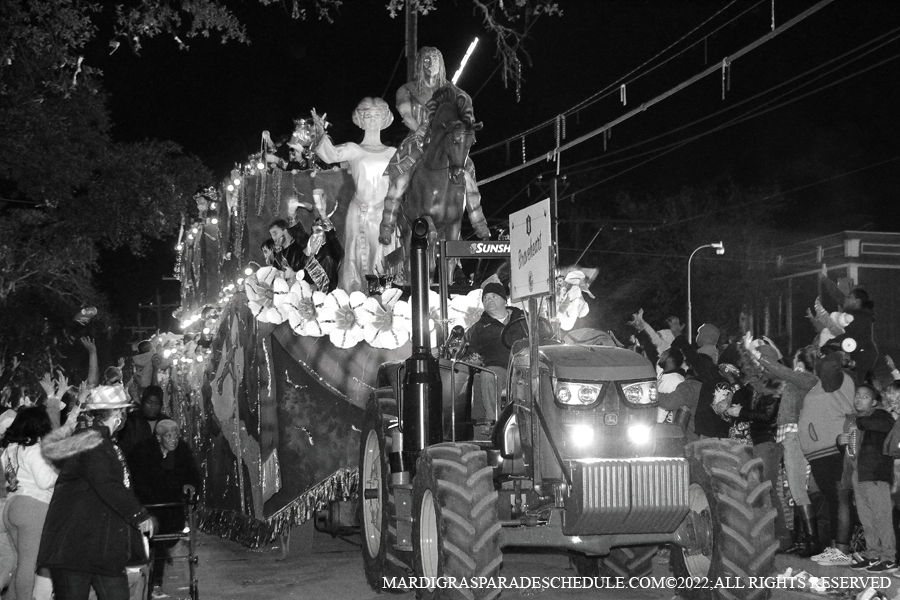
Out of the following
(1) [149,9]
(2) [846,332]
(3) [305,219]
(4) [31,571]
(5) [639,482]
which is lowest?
(4) [31,571]

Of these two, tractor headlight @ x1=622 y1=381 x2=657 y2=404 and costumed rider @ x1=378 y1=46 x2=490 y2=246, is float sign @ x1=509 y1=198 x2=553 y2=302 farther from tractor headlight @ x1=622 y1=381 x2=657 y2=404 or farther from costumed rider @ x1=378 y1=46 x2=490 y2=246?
costumed rider @ x1=378 y1=46 x2=490 y2=246

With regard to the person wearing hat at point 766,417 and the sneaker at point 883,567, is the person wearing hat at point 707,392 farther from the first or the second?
the sneaker at point 883,567

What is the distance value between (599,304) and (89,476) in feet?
125

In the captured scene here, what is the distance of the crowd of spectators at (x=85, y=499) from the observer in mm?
6672

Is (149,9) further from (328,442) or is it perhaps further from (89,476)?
(89,476)

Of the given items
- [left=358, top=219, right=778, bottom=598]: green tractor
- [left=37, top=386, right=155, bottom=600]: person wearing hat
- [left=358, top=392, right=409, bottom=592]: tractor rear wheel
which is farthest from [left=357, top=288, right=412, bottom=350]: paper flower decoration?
[left=37, top=386, right=155, bottom=600]: person wearing hat

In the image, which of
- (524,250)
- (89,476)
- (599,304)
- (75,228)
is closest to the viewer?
(89,476)

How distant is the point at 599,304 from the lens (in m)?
43.9

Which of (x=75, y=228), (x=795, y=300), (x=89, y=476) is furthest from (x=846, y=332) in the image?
(x=795, y=300)

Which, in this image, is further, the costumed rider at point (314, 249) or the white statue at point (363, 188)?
the white statue at point (363, 188)

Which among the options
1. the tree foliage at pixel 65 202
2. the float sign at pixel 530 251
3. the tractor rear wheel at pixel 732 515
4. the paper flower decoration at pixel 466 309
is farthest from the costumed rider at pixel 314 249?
the tree foliage at pixel 65 202

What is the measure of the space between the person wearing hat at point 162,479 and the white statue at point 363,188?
3.27 m

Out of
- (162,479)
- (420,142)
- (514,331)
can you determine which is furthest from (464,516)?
(420,142)

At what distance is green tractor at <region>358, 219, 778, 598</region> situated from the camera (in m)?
6.71
